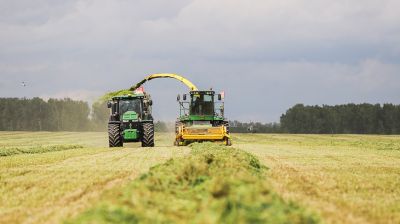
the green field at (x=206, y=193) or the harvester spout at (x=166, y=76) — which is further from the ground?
the harvester spout at (x=166, y=76)

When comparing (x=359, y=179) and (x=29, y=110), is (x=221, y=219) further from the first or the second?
(x=29, y=110)

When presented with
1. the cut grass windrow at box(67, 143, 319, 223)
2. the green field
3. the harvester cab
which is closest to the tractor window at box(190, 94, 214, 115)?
the harvester cab

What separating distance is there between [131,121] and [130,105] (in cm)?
117

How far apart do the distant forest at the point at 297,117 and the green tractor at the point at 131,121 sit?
7407 centimetres

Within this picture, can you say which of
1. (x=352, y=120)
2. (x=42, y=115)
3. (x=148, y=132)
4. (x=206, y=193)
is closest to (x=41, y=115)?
(x=42, y=115)

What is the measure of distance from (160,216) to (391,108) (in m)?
109

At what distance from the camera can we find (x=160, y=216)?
5.39 metres

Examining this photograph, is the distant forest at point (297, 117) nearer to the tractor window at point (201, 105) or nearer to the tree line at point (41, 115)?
the tree line at point (41, 115)

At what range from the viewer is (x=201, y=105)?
31359 millimetres

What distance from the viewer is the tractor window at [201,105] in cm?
3125

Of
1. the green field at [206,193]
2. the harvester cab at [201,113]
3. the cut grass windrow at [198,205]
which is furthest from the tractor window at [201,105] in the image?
the cut grass windrow at [198,205]

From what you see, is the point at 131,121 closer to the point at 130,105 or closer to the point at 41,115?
the point at 130,105

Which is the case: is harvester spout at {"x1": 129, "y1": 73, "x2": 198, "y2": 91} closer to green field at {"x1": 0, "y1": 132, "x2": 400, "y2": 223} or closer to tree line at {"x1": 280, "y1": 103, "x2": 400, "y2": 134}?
green field at {"x1": 0, "y1": 132, "x2": 400, "y2": 223}

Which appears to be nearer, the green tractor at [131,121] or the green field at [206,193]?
the green field at [206,193]
